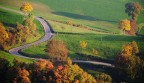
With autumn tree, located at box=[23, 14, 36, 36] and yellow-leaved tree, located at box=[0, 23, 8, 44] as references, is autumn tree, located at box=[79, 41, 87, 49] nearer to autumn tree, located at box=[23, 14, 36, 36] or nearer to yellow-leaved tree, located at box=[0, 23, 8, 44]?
autumn tree, located at box=[23, 14, 36, 36]

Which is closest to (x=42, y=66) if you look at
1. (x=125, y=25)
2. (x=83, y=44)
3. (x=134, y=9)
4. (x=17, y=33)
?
(x=17, y=33)

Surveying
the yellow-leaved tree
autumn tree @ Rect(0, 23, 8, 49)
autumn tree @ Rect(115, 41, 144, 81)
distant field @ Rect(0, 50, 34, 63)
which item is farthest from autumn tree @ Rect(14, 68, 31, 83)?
autumn tree @ Rect(115, 41, 144, 81)

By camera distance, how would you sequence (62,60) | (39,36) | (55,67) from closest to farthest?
(55,67) → (62,60) → (39,36)

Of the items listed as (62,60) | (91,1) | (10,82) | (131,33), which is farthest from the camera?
(91,1)

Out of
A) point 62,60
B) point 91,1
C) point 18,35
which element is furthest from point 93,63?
point 91,1

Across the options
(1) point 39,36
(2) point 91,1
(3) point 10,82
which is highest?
(2) point 91,1

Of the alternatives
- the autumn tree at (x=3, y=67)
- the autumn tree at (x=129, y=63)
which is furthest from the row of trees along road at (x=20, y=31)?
the autumn tree at (x=129, y=63)

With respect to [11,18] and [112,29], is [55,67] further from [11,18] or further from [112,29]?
[112,29]
